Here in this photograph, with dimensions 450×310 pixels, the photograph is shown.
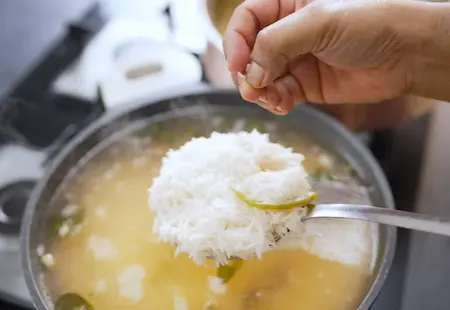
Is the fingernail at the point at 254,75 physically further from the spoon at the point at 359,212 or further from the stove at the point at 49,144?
the stove at the point at 49,144

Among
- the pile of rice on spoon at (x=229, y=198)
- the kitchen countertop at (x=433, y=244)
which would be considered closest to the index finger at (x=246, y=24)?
the pile of rice on spoon at (x=229, y=198)

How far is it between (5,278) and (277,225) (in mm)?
455

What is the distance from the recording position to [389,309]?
0.93m

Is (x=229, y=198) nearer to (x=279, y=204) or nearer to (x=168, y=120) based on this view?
(x=279, y=204)

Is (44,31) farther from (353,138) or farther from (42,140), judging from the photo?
(353,138)

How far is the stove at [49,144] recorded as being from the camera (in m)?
0.98

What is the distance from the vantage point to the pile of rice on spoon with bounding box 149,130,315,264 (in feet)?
2.51

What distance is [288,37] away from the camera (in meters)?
0.78

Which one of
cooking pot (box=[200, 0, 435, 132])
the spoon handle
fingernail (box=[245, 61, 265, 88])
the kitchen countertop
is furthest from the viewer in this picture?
cooking pot (box=[200, 0, 435, 132])

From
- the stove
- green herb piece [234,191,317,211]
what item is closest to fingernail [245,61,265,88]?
green herb piece [234,191,317,211]

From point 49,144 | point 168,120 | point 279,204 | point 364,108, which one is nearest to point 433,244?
point 364,108

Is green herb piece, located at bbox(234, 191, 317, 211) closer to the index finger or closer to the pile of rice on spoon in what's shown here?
the pile of rice on spoon

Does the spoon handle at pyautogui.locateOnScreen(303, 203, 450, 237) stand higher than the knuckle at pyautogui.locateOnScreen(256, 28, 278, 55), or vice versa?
the knuckle at pyautogui.locateOnScreen(256, 28, 278, 55)

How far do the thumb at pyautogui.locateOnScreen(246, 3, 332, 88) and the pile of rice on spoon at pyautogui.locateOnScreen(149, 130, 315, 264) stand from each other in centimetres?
11
